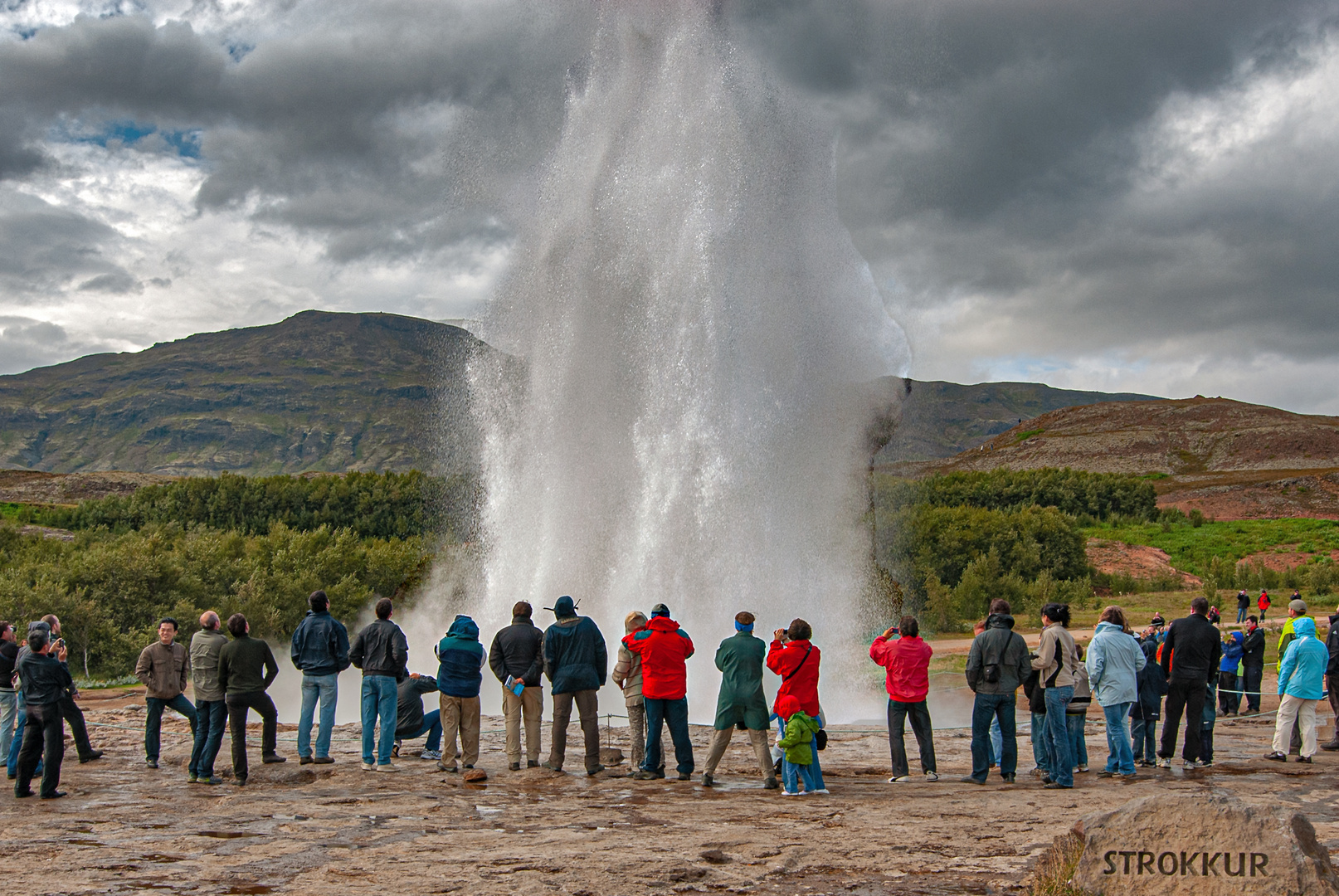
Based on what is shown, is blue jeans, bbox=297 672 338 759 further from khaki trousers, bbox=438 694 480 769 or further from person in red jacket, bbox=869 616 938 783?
person in red jacket, bbox=869 616 938 783

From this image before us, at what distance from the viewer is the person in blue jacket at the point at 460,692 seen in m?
11.5

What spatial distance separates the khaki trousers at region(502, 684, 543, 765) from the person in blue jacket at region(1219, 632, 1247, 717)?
1287 cm

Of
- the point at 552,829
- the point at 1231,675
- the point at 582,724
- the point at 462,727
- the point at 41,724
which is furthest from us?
the point at 1231,675

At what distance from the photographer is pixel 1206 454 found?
157 m

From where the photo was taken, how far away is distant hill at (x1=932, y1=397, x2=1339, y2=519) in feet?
362

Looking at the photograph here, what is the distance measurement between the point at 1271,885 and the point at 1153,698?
773 centimetres

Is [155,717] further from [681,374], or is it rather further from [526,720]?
[681,374]

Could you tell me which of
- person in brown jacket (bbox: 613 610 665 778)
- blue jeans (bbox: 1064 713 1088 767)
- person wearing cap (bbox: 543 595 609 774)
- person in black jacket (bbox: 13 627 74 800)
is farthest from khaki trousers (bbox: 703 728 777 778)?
person in black jacket (bbox: 13 627 74 800)

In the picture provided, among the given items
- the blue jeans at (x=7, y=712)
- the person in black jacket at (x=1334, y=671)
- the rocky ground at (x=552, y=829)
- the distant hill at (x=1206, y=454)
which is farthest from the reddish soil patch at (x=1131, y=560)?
the blue jeans at (x=7, y=712)

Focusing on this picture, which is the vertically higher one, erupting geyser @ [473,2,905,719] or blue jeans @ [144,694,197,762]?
erupting geyser @ [473,2,905,719]

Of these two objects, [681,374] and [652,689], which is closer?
[652,689]

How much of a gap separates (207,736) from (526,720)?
3.47 m

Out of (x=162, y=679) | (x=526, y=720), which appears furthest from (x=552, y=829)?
(x=162, y=679)

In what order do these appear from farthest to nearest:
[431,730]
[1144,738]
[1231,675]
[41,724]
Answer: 1. [1231,675]
2. [431,730]
3. [1144,738]
4. [41,724]
